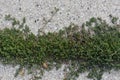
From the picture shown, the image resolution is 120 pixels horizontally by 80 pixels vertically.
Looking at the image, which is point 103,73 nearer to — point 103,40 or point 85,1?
point 103,40

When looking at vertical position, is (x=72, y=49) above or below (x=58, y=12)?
below

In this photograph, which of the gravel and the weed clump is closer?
the weed clump

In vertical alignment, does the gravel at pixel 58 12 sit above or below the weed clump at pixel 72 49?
above

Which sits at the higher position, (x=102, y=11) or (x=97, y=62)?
(x=102, y=11)

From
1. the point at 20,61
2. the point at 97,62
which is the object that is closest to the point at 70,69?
the point at 97,62

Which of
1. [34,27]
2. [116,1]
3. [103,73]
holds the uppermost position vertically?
[116,1]

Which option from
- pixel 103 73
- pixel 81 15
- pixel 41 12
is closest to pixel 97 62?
pixel 103 73

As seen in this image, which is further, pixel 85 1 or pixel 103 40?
pixel 85 1

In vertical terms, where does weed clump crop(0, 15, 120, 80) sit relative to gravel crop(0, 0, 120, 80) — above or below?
below

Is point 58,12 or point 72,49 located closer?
point 72,49

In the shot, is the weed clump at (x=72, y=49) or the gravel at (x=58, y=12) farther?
the gravel at (x=58, y=12)
